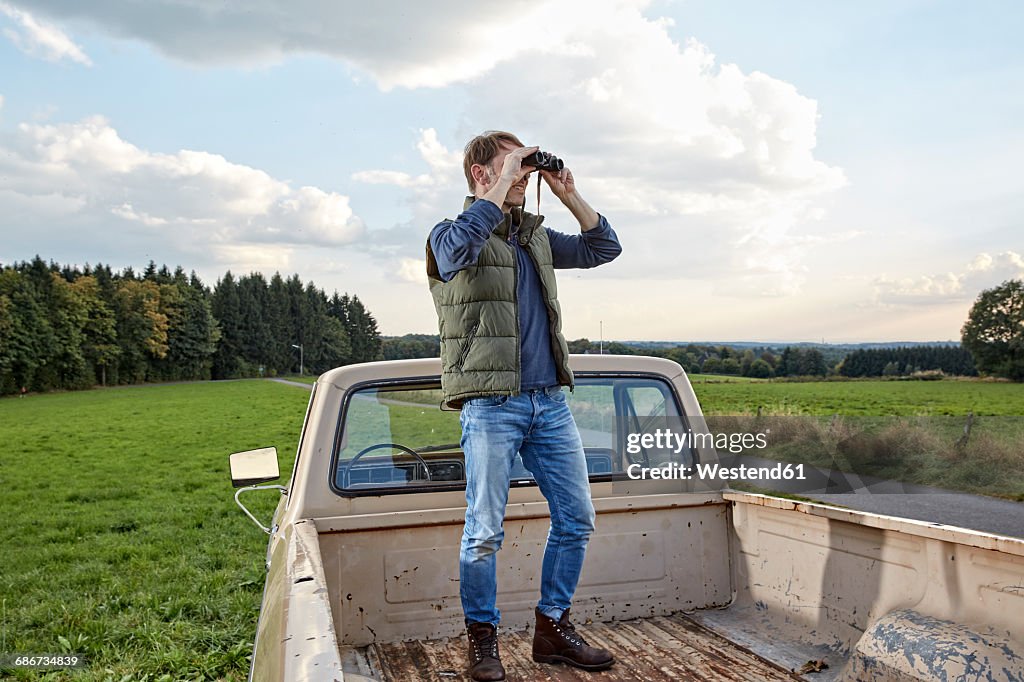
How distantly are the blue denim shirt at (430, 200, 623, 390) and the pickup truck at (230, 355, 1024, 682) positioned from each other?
2.06ft

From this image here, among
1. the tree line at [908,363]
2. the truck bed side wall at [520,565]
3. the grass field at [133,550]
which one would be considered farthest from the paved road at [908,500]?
the tree line at [908,363]

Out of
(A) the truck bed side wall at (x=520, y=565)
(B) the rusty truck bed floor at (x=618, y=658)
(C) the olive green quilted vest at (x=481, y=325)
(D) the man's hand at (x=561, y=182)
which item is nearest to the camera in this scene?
(C) the olive green quilted vest at (x=481, y=325)

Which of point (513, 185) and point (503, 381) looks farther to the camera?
point (513, 185)

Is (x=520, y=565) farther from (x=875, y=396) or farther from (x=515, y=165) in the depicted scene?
(x=875, y=396)

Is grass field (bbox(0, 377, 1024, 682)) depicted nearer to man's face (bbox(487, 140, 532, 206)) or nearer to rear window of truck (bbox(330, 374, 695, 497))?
rear window of truck (bbox(330, 374, 695, 497))

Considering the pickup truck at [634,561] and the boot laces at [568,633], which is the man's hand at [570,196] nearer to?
the pickup truck at [634,561]

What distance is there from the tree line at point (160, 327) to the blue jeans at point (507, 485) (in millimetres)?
66575

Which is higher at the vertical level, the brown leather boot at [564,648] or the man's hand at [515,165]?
the man's hand at [515,165]

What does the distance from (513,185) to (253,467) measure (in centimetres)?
163

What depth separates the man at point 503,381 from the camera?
111 inches

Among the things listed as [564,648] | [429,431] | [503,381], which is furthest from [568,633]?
[429,431]

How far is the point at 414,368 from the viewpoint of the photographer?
3.66m

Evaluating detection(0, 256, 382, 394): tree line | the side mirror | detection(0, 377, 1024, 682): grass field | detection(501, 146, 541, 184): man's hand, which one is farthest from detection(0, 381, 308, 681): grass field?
detection(0, 256, 382, 394): tree line

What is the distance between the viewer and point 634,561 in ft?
11.8
